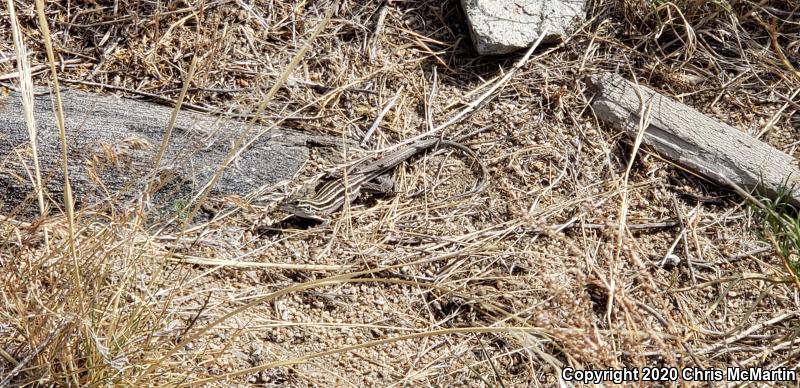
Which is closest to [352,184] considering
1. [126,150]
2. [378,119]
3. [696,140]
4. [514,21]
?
[378,119]

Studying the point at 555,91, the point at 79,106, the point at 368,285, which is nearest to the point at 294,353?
the point at 368,285

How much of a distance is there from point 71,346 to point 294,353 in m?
0.88

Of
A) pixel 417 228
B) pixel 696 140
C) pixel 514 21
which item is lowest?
pixel 417 228

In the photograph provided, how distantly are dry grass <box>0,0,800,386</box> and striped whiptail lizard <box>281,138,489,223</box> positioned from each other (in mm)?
70

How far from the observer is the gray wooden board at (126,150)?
3135mm

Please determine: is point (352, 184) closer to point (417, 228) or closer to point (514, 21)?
point (417, 228)

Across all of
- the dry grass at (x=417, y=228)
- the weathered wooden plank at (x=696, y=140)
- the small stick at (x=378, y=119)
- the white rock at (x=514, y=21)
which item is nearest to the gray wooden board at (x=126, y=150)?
the dry grass at (x=417, y=228)

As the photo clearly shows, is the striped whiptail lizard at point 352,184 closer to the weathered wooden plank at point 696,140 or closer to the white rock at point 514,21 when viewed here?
the white rock at point 514,21

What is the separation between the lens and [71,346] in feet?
7.10

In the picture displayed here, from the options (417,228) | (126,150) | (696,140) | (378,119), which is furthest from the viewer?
(378,119)

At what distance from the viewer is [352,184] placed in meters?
3.67

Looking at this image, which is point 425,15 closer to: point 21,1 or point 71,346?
point 21,1

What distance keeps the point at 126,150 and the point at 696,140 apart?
253cm

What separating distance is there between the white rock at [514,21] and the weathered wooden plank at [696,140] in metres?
0.38
